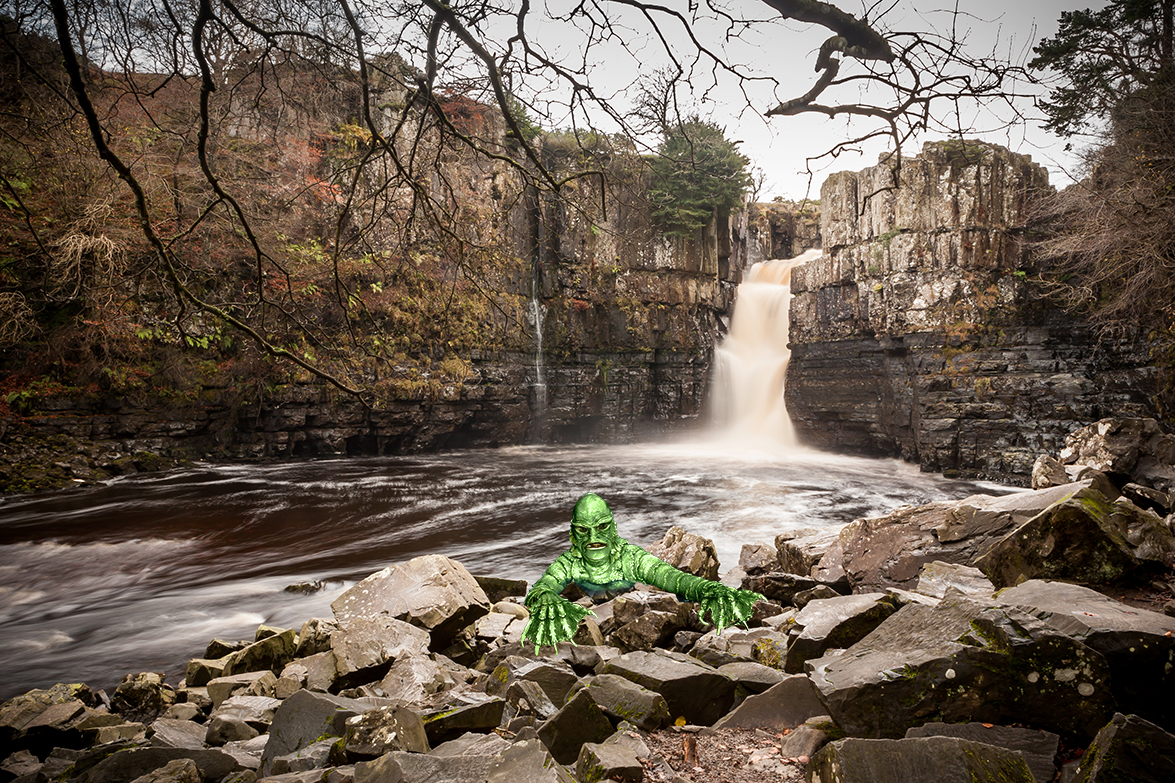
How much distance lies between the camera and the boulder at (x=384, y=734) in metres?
1.98

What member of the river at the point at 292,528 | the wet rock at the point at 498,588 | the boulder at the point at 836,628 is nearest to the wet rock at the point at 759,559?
the river at the point at 292,528

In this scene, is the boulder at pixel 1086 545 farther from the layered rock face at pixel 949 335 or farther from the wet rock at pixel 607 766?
the layered rock face at pixel 949 335

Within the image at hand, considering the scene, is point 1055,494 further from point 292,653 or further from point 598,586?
point 292,653

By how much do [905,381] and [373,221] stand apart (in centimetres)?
1704

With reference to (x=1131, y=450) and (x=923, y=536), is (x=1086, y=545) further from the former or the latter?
(x=1131, y=450)

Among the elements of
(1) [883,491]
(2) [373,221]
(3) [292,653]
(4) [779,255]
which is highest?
(4) [779,255]

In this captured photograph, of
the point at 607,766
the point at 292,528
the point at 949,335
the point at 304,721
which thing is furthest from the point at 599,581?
the point at 949,335

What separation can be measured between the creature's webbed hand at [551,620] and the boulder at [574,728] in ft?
0.85

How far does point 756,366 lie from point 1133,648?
844 inches

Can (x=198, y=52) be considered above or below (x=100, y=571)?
above

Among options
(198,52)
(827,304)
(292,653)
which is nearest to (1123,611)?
(198,52)

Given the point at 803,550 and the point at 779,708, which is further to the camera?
the point at 803,550

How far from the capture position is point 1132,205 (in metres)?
9.63

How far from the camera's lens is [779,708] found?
7.31ft
